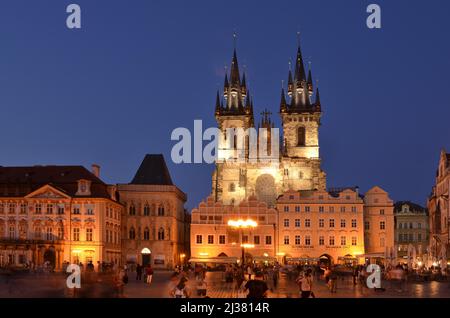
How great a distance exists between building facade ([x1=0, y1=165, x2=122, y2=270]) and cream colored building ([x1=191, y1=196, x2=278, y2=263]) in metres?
12.5

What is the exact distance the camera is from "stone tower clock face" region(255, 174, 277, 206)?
102m

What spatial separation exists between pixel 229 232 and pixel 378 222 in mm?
18453

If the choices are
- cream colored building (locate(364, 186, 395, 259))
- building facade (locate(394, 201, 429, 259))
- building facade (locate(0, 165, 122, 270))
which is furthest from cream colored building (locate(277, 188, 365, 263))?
building facade (locate(0, 165, 122, 270))

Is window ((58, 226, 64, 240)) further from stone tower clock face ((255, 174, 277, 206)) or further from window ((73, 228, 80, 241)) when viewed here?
stone tower clock face ((255, 174, 277, 206))

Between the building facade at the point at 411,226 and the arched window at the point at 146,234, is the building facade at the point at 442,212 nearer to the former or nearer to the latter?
the building facade at the point at 411,226

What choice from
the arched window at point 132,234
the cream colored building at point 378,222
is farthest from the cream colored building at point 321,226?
the arched window at point 132,234

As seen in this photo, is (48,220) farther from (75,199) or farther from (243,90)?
(243,90)

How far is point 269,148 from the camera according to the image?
345 feet

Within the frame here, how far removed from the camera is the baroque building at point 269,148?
10125cm

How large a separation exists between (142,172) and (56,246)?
1790 centimetres

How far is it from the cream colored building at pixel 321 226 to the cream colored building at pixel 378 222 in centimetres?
241

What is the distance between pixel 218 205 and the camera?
89.4m
